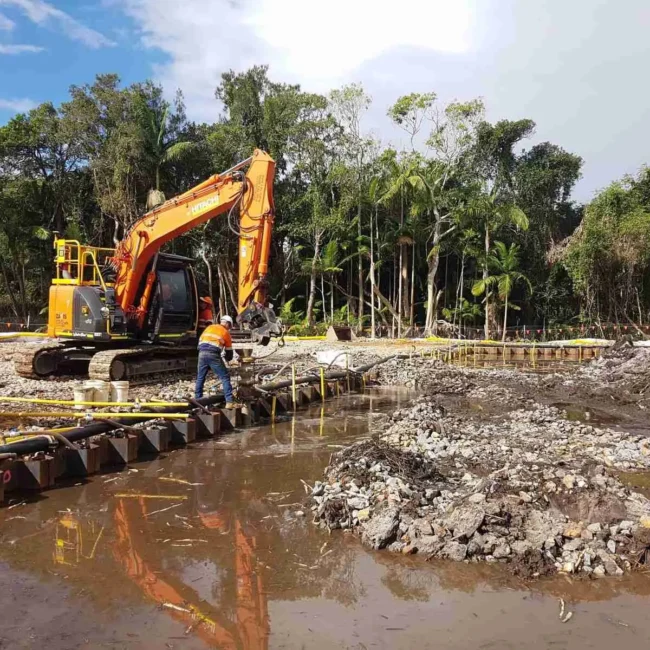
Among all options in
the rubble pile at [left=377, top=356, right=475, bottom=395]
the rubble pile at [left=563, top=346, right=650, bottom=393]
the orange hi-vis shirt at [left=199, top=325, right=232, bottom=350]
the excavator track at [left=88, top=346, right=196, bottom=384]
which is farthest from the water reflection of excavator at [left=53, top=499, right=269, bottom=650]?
the rubble pile at [left=563, top=346, right=650, bottom=393]

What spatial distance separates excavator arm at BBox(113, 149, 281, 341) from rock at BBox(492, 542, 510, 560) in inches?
271

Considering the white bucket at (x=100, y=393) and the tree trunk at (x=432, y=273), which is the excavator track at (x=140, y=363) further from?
the tree trunk at (x=432, y=273)

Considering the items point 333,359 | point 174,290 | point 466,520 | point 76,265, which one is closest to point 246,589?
point 466,520

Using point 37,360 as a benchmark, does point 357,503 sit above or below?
below

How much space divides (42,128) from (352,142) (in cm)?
1779

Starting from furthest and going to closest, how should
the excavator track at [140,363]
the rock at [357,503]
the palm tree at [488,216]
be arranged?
the palm tree at [488,216], the excavator track at [140,363], the rock at [357,503]

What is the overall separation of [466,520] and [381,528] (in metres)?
0.74

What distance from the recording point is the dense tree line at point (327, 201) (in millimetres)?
31641

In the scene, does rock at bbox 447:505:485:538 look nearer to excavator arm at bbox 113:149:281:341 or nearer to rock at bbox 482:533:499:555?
rock at bbox 482:533:499:555

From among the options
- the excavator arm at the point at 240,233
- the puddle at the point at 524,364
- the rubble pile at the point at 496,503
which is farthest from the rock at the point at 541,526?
the puddle at the point at 524,364

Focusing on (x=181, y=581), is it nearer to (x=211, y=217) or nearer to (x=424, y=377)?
(x=211, y=217)

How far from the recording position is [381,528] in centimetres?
507

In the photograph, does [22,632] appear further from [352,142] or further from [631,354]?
[352,142]

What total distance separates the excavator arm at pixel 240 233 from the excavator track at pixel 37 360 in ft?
6.25
